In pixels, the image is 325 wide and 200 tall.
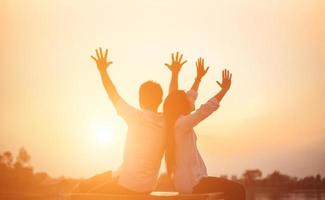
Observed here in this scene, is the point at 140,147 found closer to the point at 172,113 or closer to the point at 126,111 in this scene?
the point at 126,111

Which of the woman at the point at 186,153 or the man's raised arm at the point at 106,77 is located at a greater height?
the man's raised arm at the point at 106,77

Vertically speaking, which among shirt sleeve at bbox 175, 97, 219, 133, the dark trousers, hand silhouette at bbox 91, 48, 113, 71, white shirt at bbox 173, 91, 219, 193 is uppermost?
hand silhouette at bbox 91, 48, 113, 71

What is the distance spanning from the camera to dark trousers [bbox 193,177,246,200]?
8359 millimetres

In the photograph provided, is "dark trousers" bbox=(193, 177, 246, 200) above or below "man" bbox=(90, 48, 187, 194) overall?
below

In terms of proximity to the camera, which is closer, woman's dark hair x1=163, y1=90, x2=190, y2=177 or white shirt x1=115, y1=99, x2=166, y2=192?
white shirt x1=115, y1=99, x2=166, y2=192

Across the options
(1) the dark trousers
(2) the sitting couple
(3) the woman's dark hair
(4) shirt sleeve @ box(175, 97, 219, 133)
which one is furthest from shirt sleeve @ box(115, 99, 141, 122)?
(1) the dark trousers

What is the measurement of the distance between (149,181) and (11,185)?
19555cm

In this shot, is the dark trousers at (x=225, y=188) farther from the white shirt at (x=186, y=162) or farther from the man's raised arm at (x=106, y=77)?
the man's raised arm at (x=106, y=77)

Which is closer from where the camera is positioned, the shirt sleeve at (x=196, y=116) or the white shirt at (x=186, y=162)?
the shirt sleeve at (x=196, y=116)

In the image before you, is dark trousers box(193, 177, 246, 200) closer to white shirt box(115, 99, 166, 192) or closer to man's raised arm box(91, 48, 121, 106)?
white shirt box(115, 99, 166, 192)

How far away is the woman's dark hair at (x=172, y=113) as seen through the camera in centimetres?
852

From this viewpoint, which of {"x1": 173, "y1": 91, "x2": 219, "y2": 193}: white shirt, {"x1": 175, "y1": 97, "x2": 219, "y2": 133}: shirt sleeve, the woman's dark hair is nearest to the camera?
{"x1": 175, "y1": 97, "x2": 219, "y2": 133}: shirt sleeve

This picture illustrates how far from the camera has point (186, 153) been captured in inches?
342

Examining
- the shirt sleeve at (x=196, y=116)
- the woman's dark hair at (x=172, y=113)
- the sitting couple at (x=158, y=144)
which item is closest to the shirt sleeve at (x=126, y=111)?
the sitting couple at (x=158, y=144)
